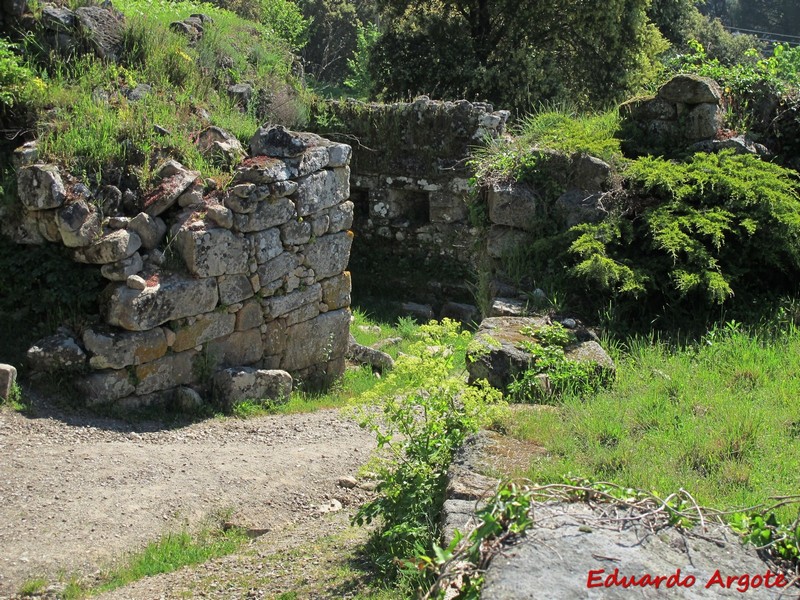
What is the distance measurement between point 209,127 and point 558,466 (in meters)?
6.60

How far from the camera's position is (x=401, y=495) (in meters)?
5.00

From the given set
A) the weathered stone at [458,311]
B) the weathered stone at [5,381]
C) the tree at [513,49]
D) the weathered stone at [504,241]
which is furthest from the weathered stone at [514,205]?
the tree at [513,49]

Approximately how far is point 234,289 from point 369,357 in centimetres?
227

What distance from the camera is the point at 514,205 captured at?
788 centimetres

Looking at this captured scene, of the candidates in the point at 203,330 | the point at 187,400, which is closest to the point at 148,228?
the point at 203,330

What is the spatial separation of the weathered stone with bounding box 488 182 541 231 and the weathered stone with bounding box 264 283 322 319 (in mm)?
2693

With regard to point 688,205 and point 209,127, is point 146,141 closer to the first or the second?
point 209,127

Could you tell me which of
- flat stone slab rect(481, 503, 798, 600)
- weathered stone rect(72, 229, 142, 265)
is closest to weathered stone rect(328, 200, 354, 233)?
weathered stone rect(72, 229, 142, 265)

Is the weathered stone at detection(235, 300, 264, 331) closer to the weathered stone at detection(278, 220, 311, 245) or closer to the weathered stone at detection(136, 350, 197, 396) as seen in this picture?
the weathered stone at detection(136, 350, 197, 396)

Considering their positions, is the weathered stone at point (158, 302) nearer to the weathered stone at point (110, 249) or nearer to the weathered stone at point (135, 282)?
the weathered stone at point (135, 282)


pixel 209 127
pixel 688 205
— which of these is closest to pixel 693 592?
pixel 688 205

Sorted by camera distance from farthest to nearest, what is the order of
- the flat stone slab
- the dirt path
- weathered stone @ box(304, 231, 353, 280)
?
weathered stone @ box(304, 231, 353, 280), the dirt path, the flat stone slab

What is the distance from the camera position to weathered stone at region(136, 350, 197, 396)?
8562mm

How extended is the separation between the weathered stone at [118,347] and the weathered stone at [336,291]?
7.31ft
